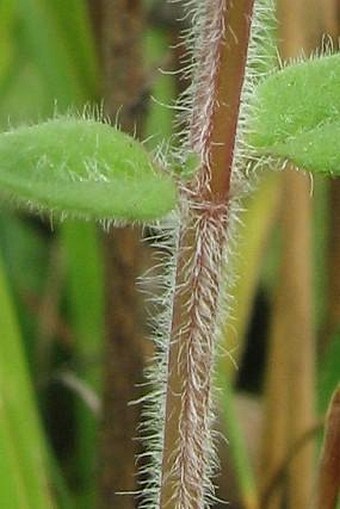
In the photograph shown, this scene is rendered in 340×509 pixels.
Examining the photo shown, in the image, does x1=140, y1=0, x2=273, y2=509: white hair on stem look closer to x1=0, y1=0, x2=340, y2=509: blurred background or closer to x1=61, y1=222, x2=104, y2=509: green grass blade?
x1=0, y1=0, x2=340, y2=509: blurred background

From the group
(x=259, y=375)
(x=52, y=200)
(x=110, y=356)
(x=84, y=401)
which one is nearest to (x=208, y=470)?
(x=52, y=200)

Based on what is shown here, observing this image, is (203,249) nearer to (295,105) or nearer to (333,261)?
(295,105)

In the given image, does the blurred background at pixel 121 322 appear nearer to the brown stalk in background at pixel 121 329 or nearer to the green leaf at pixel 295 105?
the brown stalk in background at pixel 121 329

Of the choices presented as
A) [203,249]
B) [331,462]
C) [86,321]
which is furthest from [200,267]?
[86,321]

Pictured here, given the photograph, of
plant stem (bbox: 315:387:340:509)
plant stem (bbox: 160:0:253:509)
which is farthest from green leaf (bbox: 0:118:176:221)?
plant stem (bbox: 315:387:340:509)

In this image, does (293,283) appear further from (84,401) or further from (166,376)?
(166,376)
